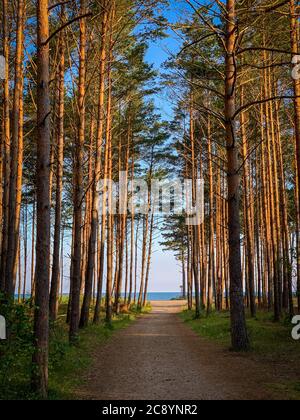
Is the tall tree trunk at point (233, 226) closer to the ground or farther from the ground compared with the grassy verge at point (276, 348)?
farther from the ground

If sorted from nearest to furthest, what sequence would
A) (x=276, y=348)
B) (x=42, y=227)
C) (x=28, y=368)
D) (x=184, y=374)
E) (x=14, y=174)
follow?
1. (x=42, y=227)
2. (x=28, y=368)
3. (x=184, y=374)
4. (x=276, y=348)
5. (x=14, y=174)

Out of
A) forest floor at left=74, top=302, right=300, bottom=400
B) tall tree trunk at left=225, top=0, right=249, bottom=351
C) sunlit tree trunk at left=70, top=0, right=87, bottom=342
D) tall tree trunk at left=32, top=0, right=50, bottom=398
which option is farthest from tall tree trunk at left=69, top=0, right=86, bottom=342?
tall tree trunk at left=32, top=0, right=50, bottom=398

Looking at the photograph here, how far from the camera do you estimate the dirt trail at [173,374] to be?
6246 millimetres

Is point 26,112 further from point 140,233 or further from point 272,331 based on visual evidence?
point 140,233

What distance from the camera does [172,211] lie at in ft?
→ 120

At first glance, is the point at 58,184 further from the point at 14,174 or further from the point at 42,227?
the point at 42,227

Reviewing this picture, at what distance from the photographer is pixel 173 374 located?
7918 mm

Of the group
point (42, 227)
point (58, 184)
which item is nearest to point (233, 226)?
point (42, 227)

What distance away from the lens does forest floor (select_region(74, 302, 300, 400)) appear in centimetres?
623

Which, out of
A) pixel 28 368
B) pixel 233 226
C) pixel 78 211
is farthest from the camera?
→ pixel 78 211

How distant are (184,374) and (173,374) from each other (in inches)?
8.3

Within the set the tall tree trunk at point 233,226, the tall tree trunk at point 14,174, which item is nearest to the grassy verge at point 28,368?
the tall tree trunk at point 14,174

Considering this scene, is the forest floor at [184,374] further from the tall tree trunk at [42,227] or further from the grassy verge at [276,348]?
the tall tree trunk at [42,227]
